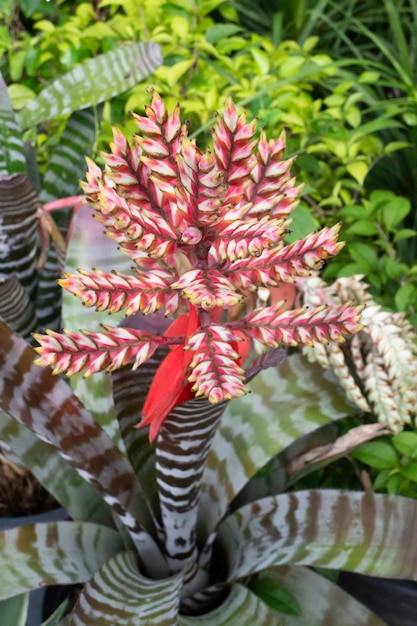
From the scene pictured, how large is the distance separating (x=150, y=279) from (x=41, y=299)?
1.39 ft

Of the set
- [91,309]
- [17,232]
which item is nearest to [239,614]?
[91,309]

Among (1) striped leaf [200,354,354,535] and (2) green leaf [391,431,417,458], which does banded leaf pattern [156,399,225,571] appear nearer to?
(1) striped leaf [200,354,354,535]

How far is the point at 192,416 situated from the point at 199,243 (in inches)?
4.5

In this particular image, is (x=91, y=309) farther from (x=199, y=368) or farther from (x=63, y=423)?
(x=199, y=368)

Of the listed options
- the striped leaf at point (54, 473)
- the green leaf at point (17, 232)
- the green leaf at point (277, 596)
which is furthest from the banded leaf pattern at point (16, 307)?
the green leaf at point (277, 596)

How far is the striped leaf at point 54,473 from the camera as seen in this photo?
1.63ft

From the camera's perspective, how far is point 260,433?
0.51m

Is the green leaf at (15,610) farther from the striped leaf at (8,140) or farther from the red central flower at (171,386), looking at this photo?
the striped leaf at (8,140)

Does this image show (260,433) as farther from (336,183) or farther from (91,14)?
(91,14)

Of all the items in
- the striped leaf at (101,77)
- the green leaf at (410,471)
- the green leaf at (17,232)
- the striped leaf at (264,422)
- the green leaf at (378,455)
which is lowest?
the green leaf at (410,471)

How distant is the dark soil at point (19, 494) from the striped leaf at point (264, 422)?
21 cm

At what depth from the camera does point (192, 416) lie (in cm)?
35

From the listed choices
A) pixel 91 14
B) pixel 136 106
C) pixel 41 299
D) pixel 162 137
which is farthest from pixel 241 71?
pixel 162 137

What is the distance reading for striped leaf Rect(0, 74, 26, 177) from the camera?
623 millimetres
